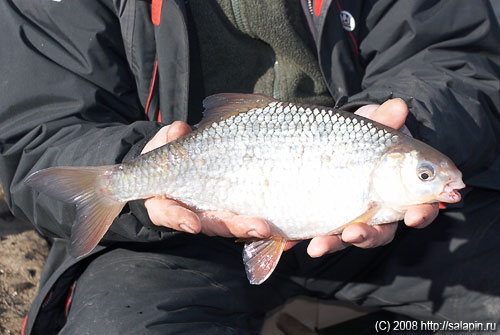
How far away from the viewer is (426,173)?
1.88 m

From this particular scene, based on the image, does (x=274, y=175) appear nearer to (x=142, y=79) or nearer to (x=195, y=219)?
(x=195, y=219)

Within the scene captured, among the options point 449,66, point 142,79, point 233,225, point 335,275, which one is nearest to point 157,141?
point 233,225

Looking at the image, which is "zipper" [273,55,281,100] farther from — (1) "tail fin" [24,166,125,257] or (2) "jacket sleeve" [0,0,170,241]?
(1) "tail fin" [24,166,125,257]

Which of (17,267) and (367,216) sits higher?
(367,216)

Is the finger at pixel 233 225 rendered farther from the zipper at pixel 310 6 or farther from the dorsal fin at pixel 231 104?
the zipper at pixel 310 6

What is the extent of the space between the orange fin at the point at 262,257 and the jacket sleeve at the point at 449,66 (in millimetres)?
810

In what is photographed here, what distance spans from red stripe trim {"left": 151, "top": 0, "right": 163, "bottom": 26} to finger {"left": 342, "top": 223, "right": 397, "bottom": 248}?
4.28ft

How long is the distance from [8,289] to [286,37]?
6.29 ft

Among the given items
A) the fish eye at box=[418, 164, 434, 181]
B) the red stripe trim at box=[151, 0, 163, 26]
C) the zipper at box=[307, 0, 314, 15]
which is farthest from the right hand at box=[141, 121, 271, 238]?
the zipper at box=[307, 0, 314, 15]

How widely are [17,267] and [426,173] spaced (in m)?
2.23

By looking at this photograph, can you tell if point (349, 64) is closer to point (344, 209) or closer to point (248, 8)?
point (248, 8)

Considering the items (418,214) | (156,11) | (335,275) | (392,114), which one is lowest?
(335,275)

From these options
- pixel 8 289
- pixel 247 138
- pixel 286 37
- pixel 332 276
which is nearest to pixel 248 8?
pixel 286 37

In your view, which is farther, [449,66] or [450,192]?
[449,66]
